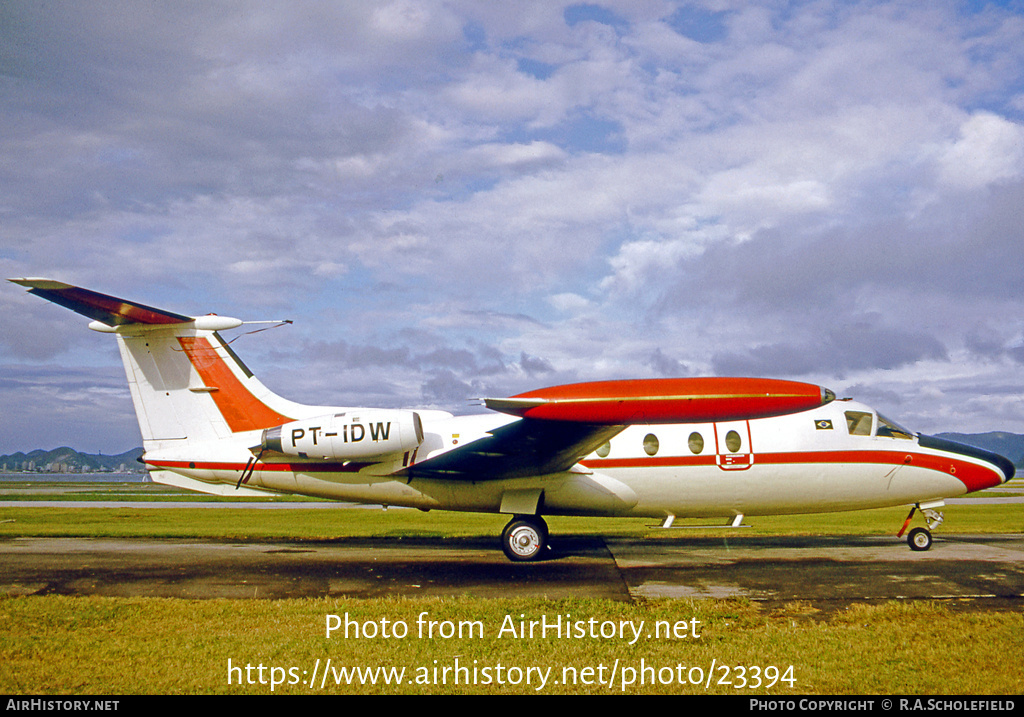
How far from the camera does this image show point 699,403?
980 cm

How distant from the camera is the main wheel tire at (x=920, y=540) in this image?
13219mm

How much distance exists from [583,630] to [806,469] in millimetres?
7626

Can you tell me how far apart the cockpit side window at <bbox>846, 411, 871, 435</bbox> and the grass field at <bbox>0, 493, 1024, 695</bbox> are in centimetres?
560

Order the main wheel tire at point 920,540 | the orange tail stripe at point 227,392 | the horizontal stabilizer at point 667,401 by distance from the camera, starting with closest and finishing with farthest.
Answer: the horizontal stabilizer at point 667,401, the main wheel tire at point 920,540, the orange tail stripe at point 227,392

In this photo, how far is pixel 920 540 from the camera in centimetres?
1325

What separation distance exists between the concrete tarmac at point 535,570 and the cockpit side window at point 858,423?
2.36 metres

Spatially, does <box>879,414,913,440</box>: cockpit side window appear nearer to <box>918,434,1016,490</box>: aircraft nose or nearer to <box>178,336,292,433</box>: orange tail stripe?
<box>918,434,1016,490</box>: aircraft nose

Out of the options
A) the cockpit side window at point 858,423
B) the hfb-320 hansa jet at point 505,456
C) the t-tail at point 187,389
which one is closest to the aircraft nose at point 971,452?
the hfb-320 hansa jet at point 505,456

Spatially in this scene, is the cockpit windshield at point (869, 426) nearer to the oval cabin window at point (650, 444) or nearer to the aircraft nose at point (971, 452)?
the aircraft nose at point (971, 452)

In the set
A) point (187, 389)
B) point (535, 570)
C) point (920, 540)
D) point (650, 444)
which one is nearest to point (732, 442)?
point (650, 444)

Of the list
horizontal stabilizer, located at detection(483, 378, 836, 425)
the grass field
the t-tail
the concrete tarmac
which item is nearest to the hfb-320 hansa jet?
the t-tail

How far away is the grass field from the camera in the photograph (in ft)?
19.0

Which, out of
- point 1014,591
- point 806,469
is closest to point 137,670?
point 1014,591
